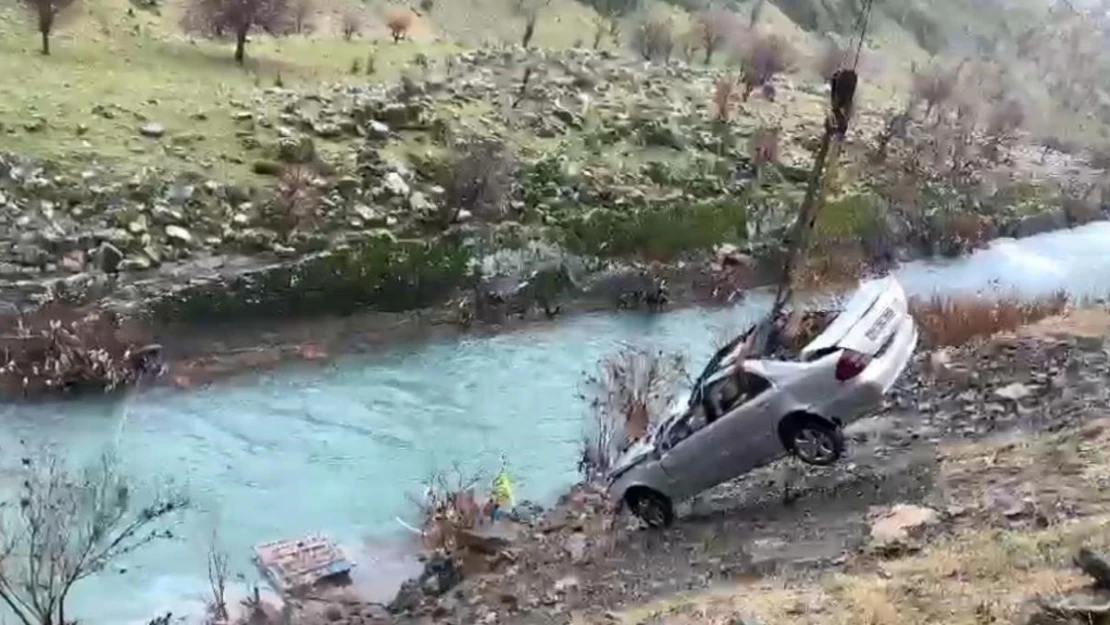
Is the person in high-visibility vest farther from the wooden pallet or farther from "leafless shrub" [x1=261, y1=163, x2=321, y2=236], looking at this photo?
"leafless shrub" [x1=261, y1=163, x2=321, y2=236]

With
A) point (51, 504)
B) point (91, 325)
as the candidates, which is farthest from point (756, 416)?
point (91, 325)

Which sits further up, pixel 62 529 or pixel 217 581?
pixel 62 529

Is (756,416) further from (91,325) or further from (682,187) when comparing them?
(682,187)

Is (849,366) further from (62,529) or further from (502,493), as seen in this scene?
(62,529)

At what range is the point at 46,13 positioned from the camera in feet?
101

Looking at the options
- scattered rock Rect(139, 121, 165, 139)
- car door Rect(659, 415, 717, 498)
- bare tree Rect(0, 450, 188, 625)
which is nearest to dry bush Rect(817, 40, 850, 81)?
scattered rock Rect(139, 121, 165, 139)

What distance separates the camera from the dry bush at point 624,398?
1816 centimetres

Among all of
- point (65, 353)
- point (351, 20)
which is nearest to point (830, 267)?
point (65, 353)

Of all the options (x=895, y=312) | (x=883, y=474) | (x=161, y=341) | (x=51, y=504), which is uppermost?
(x=895, y=312)

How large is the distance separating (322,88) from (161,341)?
34.6 feet

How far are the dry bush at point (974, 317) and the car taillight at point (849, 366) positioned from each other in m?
7.87

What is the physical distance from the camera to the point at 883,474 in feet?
43.8

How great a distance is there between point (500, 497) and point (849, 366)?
5814 millimetres

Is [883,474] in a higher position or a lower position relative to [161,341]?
higher
